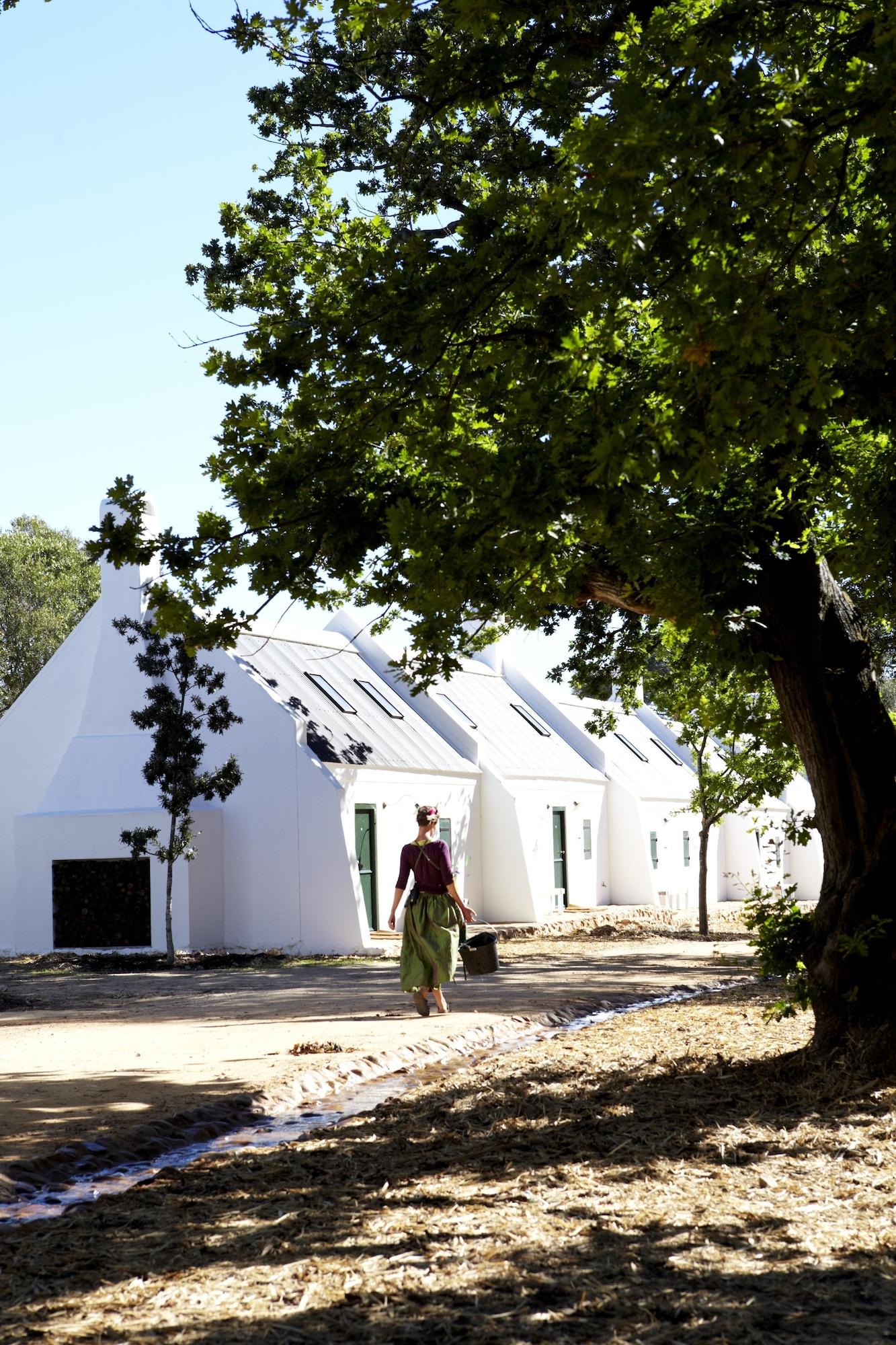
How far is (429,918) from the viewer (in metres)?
12.2

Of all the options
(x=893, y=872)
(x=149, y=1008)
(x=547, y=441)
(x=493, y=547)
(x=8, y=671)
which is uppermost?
(x=8, y=671)

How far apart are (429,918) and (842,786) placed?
5104mm

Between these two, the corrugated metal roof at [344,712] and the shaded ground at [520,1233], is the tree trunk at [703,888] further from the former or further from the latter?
the shaded ground at [520,1233]

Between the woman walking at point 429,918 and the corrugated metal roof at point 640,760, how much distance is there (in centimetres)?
2124

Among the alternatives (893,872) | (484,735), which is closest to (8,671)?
(484,735)

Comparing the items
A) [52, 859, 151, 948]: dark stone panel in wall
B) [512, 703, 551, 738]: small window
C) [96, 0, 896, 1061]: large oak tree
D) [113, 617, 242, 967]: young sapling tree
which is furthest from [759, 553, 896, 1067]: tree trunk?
[512, 703, 551, 738]: small window

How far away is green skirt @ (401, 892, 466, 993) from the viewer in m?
12.2

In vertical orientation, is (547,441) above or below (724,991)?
above

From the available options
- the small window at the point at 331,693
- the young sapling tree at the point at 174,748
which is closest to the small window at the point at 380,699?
the small window at the point at 331,693

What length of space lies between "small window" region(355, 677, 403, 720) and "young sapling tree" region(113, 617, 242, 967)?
16.8ft

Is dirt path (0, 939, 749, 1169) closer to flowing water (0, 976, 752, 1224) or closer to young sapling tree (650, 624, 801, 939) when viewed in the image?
flowing water (0, 976, 752, 1224)

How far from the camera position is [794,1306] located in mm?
4238

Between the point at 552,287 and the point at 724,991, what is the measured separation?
992 cm

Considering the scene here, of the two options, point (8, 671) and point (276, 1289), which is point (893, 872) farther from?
point (8, 671)
